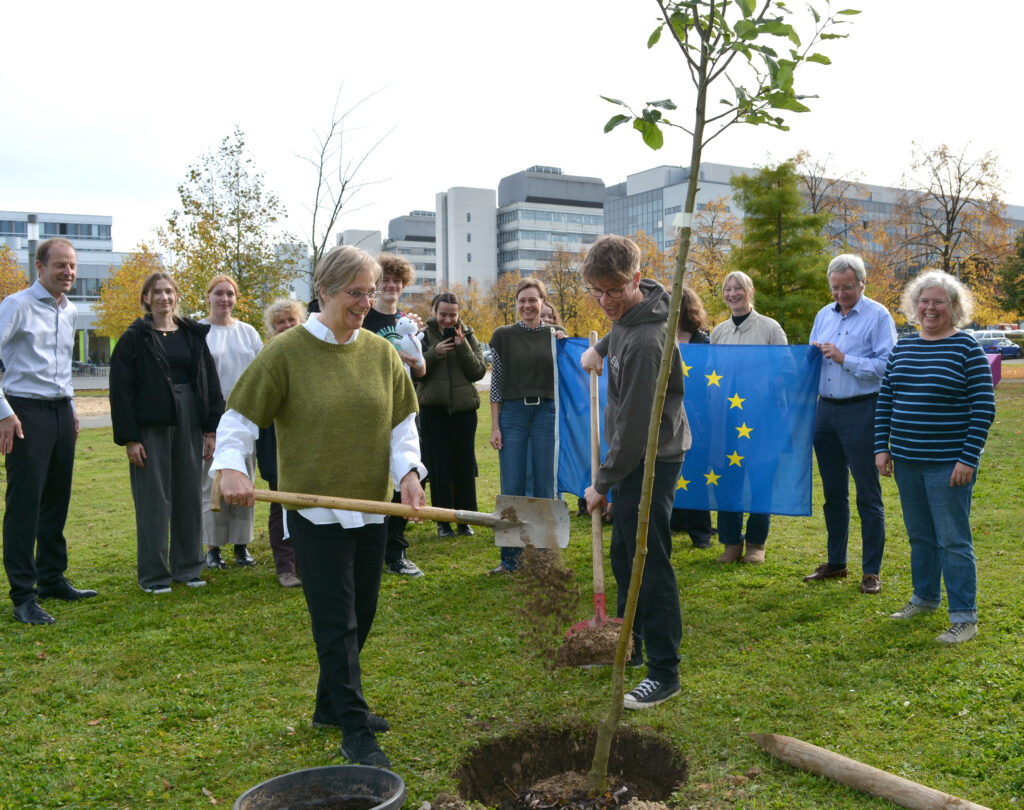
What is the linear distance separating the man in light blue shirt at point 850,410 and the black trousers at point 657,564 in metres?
2.22

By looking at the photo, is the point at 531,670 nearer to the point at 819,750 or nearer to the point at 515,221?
the point at 819,750

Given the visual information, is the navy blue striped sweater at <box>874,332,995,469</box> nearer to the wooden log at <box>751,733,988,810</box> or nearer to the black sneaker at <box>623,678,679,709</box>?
the black sneaker at <box>623,678,679,709</box>

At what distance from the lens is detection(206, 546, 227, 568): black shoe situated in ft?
25.0

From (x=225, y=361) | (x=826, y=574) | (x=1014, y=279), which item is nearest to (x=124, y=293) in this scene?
(x=225, y=361)

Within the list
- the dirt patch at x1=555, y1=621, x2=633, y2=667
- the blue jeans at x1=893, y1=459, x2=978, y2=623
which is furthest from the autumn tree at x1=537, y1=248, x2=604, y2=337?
the dirt patch at x1=555, y1=621, x2=633, y2=667

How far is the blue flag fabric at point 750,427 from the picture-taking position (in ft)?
22.5

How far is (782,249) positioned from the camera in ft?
77.2

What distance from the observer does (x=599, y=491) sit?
4.46 m

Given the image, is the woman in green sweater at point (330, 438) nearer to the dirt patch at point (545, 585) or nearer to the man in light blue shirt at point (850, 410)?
the dirt patch at point (545, 585)

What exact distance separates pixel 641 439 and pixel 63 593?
494 cm

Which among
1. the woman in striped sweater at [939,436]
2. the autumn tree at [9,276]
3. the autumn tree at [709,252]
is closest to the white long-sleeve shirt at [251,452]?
the woman in striped sweater at [939,436]

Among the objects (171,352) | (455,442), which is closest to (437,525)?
(455,442)

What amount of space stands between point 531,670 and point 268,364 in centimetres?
236

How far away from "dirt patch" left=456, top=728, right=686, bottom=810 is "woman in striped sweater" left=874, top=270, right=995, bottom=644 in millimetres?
2102
